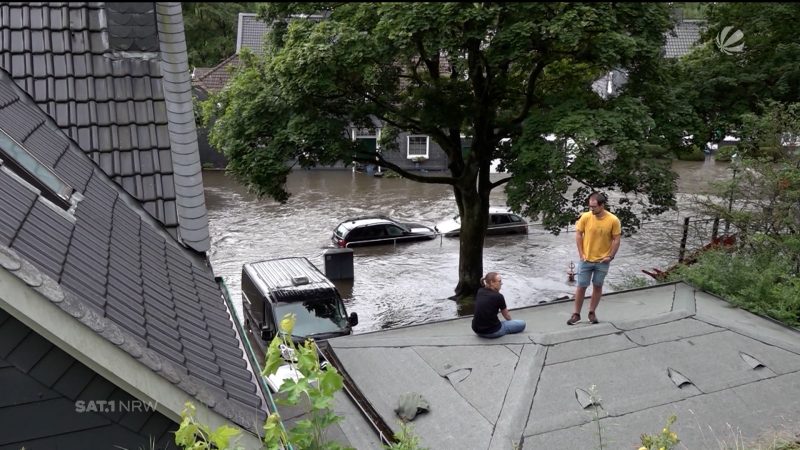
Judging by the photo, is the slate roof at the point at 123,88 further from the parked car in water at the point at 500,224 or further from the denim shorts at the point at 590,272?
the parked car in water at the point at 500,224

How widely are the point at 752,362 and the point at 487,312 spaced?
279cm

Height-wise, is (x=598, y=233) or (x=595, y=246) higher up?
(x=598, y=233)

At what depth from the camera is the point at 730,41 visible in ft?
52.1

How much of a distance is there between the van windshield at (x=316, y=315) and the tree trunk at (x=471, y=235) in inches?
195

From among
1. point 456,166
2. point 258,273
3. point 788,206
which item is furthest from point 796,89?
point 258,273

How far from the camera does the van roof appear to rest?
13.4 m

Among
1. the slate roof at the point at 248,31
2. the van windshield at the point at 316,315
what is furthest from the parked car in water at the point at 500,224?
the slate roof at the point at 248,31

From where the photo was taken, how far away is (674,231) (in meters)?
25.0

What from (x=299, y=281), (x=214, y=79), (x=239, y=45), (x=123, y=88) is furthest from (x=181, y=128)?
(x=239, y=45)

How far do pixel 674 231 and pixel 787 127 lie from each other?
42.1 feet

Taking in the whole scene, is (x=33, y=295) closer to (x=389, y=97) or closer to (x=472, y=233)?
(x=389, y=97)

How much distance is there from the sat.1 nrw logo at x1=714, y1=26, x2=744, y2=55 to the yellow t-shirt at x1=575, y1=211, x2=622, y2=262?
993 cm

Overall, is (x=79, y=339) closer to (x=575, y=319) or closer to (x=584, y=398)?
(x=584, y=398)

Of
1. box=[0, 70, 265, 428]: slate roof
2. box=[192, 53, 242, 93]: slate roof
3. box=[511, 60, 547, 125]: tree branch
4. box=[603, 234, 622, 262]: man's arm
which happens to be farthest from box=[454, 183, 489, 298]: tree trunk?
box=[192, 53, 242, 93]: slate roof
